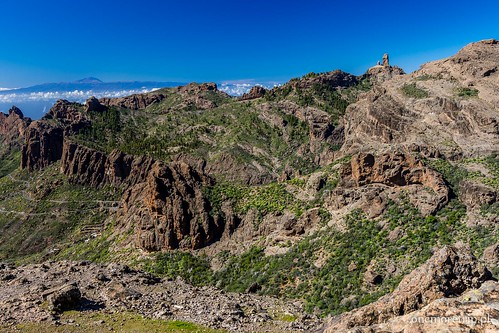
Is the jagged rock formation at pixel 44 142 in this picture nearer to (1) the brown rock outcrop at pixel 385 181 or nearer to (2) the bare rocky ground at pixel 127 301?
(2) the bare rocky ground at pixel 127 301

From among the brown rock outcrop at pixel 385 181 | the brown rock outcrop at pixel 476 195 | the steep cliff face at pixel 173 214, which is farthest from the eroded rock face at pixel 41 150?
the brown rock outcrop at pixel 476 195

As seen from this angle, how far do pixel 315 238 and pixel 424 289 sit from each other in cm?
3416

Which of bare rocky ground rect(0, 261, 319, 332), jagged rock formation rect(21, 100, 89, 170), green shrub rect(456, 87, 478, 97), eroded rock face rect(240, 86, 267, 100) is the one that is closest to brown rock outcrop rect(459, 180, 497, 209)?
bare rocky ground rect(0, 261, 319, 332)

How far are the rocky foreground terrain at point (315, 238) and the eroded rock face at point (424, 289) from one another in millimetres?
89

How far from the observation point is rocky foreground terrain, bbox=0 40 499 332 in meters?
27.2

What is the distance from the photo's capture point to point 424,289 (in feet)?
63.0

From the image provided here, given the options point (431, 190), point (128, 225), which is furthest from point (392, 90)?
point (128, 225)

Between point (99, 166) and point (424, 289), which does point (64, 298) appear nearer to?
point (424, 289)

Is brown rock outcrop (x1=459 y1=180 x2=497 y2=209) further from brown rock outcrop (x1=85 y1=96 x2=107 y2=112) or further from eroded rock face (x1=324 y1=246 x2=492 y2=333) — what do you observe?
brown rock outcrop (x1=85 y1=96 x2=107 y2=112)

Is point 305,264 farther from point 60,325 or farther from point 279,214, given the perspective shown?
point 60,325

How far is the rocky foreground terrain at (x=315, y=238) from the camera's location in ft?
89.1

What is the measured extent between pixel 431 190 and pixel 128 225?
56434 millimetres

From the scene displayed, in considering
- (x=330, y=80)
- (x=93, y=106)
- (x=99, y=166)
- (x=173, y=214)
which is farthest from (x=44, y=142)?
(x=330, y=80)

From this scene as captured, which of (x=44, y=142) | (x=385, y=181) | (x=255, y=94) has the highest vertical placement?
(x=255, y=94)
